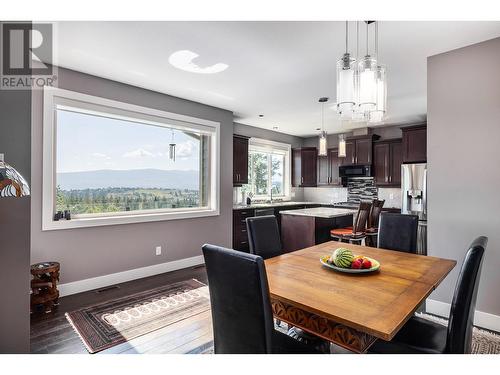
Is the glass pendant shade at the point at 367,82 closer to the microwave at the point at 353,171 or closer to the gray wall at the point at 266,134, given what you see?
the gray wall at the point at 266,134

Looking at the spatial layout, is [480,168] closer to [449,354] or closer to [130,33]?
[449,354]

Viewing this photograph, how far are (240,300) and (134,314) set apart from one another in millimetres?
2005

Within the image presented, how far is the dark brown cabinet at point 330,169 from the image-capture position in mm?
6977

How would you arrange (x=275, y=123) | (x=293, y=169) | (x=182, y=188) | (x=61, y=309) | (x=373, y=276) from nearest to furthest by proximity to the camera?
(x=373, y=276) < (x=61, y=309) < (x=182, y=188) < (x=275, y=123) < (x=293, y=169)

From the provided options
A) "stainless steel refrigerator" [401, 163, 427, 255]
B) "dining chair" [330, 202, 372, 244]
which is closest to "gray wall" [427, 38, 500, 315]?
"dining chair" [330, 202, 372, 244]

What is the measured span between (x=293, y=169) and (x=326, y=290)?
6.05m

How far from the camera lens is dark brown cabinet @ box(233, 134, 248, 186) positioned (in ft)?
17.8

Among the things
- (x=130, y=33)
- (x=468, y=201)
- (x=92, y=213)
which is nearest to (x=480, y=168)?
(x=468, y=201)

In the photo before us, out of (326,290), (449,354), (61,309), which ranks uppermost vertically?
(326,290)

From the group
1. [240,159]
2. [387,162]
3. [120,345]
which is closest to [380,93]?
[120,345]

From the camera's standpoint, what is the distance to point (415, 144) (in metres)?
5.20

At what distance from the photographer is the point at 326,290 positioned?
5.03ft

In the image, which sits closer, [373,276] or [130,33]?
[373,276]
